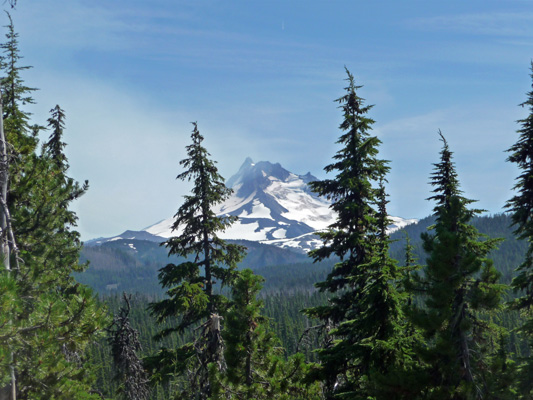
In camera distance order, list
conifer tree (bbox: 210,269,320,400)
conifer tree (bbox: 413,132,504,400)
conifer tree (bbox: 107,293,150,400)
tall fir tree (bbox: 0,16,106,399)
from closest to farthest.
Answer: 1. tall fir tree (bbox: 0,16,106,399)
2. conifer tree (bbox: 413,132,504,400)
3. conifer tree (bbox: 210,269,320,400)
4. conifer tree (bbox: 107,293,150,400)

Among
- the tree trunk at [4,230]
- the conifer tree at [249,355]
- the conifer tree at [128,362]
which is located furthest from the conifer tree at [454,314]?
the conifer tree at [128,362]

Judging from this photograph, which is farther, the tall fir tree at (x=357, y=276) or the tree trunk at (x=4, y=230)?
the tall fir tree at (x=357, y=276)

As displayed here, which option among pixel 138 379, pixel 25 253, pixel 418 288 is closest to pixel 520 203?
pixel 418 288

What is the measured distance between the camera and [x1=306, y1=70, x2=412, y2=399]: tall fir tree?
11.6 meters

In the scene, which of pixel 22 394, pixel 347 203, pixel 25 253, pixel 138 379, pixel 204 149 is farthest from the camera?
pixel 204 149

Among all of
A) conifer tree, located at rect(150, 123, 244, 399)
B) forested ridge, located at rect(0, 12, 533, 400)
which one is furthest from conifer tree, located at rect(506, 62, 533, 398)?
conifer tree, located at rect(150, 123, 244, 399)

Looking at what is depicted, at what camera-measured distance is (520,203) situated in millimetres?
17500

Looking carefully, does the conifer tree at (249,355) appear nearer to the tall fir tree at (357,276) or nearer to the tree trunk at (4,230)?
the tall fir tree at (357,276)

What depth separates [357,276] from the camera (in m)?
13.5

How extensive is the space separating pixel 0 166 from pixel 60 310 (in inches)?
107

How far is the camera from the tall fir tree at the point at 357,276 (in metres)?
11.6

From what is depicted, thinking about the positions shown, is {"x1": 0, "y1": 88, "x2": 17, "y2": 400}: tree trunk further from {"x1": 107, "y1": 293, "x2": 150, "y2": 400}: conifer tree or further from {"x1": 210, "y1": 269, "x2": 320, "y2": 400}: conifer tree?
{"x1": 107, "y1": 293, "x2": 150, "y2": 400}: conifer tree

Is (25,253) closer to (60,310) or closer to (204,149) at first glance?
(60,310)

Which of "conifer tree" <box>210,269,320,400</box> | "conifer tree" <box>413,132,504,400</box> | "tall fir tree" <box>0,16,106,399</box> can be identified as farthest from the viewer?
"conifer tree" <box>210,269,320,400</box>
